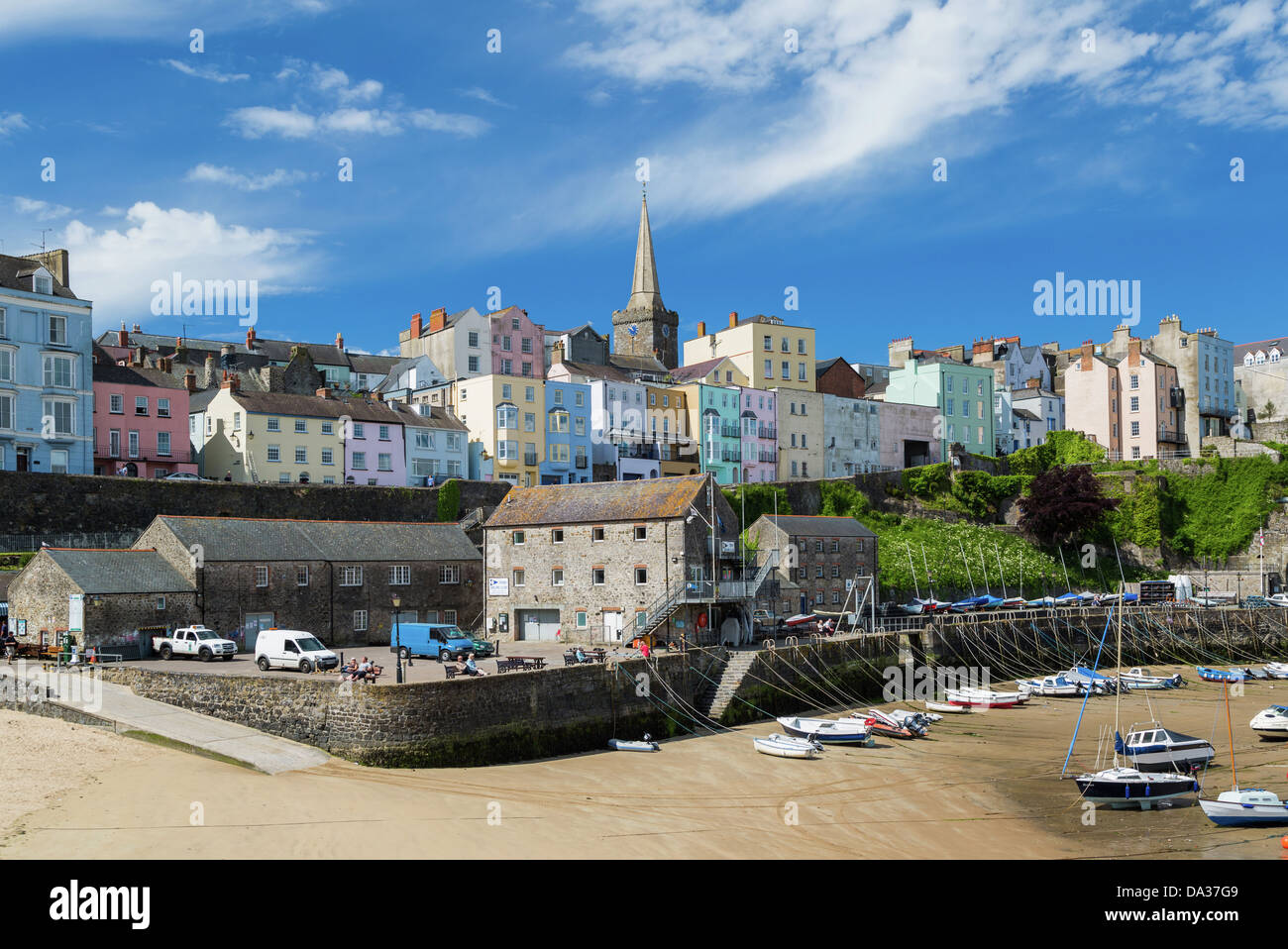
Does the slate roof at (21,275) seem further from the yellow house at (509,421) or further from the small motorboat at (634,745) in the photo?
the small motorboat at (634,745)

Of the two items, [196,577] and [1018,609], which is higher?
[196,577]

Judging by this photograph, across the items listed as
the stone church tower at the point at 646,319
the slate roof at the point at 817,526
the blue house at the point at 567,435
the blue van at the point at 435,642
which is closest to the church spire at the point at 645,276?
the stone church tower at the point at 646,319

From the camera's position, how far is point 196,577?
126 feet

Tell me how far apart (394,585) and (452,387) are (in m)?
28.2

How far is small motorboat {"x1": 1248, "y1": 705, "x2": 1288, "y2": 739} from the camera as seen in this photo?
34125mm

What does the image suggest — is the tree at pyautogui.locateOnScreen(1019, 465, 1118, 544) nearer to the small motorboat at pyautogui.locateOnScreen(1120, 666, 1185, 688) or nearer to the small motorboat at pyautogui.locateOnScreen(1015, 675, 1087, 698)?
the small motorboat at pyautogui.locateOnScreen(1120, 666, 1185, 688)

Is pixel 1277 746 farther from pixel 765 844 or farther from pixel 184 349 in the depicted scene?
pixel 184 349

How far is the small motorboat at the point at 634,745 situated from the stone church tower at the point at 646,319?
66795 mm

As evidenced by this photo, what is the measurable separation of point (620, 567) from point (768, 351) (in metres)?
44.4

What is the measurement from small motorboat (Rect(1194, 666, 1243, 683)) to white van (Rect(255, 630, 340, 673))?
39516 mm

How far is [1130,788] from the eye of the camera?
2630 centimetres

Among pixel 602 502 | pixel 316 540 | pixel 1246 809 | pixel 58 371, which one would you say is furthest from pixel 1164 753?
pixel 58 371

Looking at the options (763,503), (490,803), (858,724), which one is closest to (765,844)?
(490,803)

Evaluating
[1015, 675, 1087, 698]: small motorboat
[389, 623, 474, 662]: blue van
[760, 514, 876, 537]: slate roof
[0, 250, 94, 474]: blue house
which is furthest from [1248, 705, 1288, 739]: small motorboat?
[0, 250, 94, 474]: blue house
